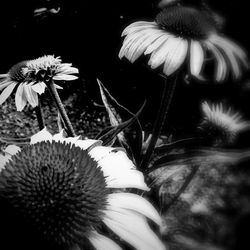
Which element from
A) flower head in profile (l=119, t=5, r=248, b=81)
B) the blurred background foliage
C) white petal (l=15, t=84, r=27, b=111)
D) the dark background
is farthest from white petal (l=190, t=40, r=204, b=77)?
the dark background

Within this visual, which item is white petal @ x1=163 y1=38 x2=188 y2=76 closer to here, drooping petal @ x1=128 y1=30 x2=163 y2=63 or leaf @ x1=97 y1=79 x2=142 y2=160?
drooping petal @ x1=128 y1=30 x2=163 y2=63

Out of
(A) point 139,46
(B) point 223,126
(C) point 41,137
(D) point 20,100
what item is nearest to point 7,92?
(D) point 20,100

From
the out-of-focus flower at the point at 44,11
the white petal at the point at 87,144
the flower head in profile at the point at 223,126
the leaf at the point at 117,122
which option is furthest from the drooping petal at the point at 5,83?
the out-of-focus flower at the point at 44,11

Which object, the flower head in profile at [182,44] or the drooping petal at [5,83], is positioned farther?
the drooping petal at [5,83]

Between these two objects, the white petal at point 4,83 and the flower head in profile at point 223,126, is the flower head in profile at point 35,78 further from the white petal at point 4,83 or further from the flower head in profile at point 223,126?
the flower head in profile at point 223,126

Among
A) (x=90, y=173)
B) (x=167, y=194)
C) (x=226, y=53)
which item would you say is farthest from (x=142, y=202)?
(x=167, y=194)

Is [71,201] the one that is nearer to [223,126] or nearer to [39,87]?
[39,87]

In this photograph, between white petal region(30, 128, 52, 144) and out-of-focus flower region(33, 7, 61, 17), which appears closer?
white petal region(30, 128, 52, 144)
